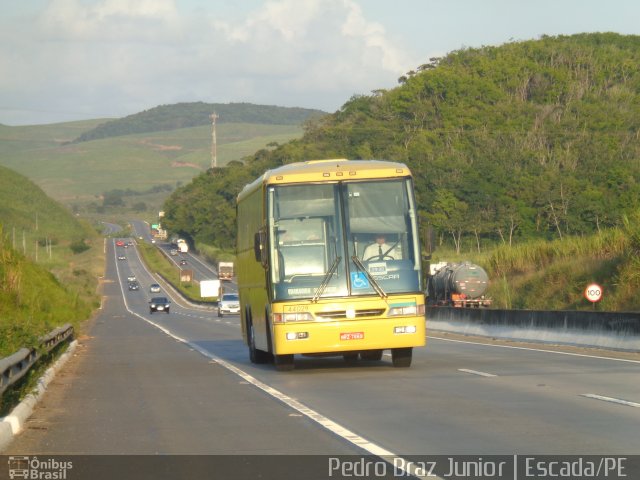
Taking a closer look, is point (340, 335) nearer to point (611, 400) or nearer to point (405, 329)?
point (405, 329)

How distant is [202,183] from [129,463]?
172 m

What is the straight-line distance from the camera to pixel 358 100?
16112 centimetres

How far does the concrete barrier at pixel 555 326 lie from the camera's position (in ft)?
80.7

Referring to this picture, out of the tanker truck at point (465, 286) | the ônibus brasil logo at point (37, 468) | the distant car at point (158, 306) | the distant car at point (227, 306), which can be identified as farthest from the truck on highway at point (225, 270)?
the ônibus brasil logo at point (37, 468)

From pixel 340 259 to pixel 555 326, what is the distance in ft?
34.3

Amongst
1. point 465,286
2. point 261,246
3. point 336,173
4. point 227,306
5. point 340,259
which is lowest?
point 227,306

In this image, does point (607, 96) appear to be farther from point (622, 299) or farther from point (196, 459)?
point (196, 459)

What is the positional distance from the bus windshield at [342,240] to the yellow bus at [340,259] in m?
0.02

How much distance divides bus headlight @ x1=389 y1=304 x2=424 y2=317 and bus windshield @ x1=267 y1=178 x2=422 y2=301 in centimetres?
26

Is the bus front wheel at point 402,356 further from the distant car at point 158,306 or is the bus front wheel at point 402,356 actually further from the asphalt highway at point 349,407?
the distant car at point 158,306

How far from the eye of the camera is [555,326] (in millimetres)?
28328

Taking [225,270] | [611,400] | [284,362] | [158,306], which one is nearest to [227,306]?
[158,306]

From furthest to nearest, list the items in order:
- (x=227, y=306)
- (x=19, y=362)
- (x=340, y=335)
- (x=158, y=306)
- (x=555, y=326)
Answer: (x=158, y=306), (x=227, y=306), (x=555, y=326), (x=340, y=335), (x=19, y=362)

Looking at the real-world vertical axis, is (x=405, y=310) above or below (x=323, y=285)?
below
